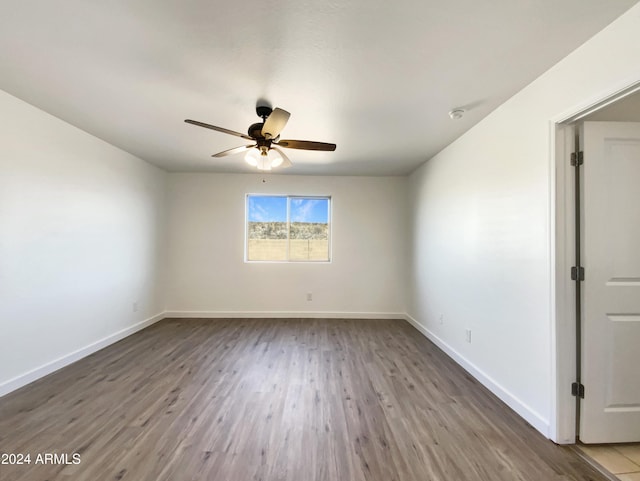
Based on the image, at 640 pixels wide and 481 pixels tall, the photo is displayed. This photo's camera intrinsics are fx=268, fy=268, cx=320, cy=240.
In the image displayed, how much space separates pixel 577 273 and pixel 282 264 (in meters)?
3.64

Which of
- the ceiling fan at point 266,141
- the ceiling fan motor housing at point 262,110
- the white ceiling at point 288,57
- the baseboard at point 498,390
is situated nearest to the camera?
the white ceiling at point 288,57

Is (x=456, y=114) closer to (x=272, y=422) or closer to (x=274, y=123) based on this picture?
(x=274, y=123)

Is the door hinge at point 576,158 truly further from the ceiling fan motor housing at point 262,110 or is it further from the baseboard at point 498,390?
the ceiling fan motor housing at point 262,110

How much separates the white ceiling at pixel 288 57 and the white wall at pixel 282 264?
1874mm

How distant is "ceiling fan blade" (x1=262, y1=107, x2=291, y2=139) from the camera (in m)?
1.86

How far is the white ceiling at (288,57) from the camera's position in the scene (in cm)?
132

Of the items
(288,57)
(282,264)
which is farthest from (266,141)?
(282,264)

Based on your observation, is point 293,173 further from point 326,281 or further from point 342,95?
point 342,95

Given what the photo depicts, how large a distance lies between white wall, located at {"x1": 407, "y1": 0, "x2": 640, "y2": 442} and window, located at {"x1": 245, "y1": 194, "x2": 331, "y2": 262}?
6.69ft

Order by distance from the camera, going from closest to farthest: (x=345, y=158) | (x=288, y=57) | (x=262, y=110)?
(x=288, y=57) < (x=262, y=110) < (x=345, y=158)

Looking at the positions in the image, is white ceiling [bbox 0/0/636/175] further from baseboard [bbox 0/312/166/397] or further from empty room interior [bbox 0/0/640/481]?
baseboard [bbox 0/312/166/397]

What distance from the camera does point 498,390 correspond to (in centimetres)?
221

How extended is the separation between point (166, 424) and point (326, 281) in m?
2.99

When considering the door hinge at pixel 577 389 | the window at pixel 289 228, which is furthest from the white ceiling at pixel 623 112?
the window at pixel 289 228
